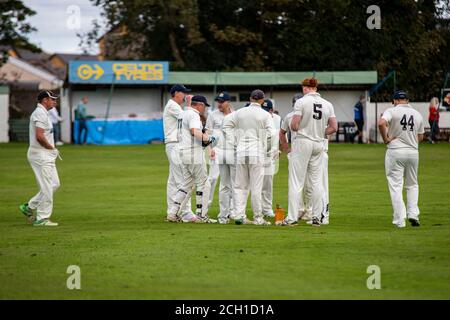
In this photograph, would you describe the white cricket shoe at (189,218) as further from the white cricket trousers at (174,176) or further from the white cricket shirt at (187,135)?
the white cricket shirt at (187,135)

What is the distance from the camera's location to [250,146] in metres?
16.4

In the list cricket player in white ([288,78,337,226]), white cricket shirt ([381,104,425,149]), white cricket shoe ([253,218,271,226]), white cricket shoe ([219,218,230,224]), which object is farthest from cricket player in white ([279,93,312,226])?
white cricket shirt ([381,104,425,149])

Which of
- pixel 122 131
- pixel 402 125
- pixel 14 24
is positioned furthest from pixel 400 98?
pixel 14 24

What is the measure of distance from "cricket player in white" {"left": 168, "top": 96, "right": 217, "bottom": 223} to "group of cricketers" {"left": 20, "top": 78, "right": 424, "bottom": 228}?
0.06 ft

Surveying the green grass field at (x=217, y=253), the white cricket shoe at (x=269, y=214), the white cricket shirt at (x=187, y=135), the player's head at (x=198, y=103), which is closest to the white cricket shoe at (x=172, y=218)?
the green grass field at (x=217, y=253)

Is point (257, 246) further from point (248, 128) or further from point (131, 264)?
point (248, 128)

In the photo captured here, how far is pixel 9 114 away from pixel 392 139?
37574 mm

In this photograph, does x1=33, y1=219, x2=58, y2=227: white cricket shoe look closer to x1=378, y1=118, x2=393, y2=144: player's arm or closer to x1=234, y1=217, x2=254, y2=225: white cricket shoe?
x1=234, y1=217, x2=254, y2=225: white cricket shoe

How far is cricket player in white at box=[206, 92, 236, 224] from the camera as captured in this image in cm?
1698

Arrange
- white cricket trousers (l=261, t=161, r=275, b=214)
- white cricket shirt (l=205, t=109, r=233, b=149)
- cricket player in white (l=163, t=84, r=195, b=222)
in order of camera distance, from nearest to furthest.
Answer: cricket player in white (l=163, t=84, r=195, b=222) < white cricket shirt (l=205, t=109, r=233, b=149) < white cricket trousers (l=261, t=161, r=275, b=214)

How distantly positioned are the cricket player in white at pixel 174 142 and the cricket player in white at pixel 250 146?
1141mm

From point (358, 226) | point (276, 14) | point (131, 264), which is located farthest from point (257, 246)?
point (276, 14)

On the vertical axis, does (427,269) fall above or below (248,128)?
below
